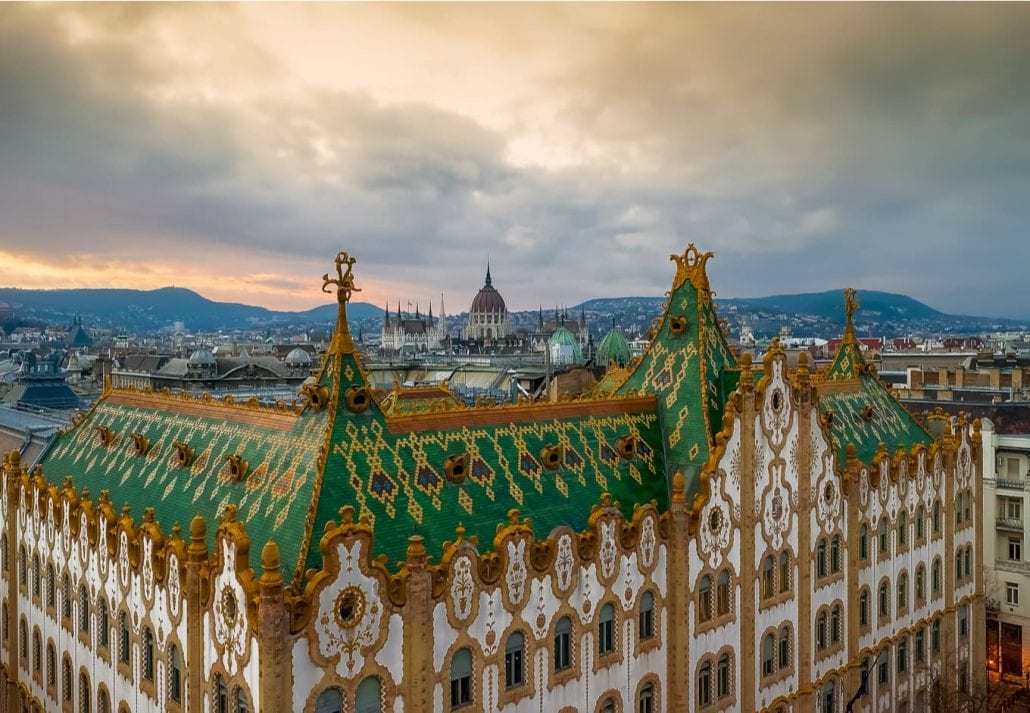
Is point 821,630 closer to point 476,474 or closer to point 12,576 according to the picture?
point 476,474

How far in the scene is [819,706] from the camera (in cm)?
4669

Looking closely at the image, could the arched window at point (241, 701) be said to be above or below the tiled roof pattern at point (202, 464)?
below

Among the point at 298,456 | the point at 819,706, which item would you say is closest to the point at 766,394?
the point at 819,706

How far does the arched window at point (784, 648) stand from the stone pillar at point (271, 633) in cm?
2802

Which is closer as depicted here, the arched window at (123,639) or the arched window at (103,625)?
A: the arched window at (123,639)

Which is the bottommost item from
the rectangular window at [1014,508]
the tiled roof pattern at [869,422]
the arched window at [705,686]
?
the arched window at [705,686]

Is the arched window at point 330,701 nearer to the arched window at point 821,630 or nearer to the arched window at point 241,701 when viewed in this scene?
the arched window at point 241,701

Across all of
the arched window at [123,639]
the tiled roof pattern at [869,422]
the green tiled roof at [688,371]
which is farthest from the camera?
the tiled roof pattern at [869,422]

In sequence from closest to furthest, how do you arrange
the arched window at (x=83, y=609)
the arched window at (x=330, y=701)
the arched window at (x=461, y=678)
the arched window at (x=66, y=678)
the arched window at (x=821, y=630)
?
the arched window at (x=330, y=701), the arched window at (x=461, y=678), the arched window at (x=83, y=609), the arched window at (x=66, y=678), the arched window at (x=821, y=630)

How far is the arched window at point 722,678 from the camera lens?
4047cm

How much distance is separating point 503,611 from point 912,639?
3562 centimetres

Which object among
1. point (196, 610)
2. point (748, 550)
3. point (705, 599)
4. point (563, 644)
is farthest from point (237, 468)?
point (748, 550)

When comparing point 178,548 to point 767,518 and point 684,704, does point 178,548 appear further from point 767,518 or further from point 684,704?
point 767,518

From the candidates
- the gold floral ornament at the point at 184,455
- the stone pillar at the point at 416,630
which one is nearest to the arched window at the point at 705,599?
the stone pillar at the point at 416,630
